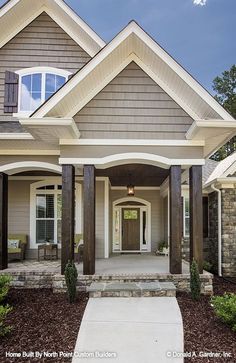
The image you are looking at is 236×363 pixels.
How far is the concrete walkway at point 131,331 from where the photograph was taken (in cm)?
462

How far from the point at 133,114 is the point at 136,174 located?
10.7 feet

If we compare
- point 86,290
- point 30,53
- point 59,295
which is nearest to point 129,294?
point 86,290

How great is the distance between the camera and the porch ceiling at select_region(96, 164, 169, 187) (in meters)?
9.42

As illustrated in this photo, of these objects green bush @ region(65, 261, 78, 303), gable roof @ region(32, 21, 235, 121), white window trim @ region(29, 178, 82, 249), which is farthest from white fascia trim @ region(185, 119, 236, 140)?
white window trim @ region(29, 178, 82, 249)

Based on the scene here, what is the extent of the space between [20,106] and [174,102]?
14.1ft

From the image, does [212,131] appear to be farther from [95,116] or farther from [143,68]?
[95,116]

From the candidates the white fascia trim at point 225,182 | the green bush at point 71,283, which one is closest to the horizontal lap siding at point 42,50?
the white fascia trim at point 225,182

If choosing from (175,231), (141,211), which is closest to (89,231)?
(175,231)

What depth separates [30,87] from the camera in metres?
9.28

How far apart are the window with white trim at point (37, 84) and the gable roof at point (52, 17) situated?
1.04m

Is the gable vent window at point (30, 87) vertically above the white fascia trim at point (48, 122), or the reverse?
the gable vent window at point (30, 87)

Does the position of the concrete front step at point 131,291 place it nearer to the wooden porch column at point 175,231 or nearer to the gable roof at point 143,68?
the wooden porch column at point 175,231

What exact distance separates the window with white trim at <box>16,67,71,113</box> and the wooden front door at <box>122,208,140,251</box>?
6348mm

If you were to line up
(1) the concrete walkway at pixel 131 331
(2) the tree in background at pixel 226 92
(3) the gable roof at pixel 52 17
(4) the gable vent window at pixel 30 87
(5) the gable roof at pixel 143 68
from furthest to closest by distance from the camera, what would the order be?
(2) the tree in background at pixel 226 92 → (4) the gable vent window at pixel 30 87 → (3) the gable roof at pixel 52 17 → (5) the gable roof at pixel 143 68 → (1) the concrete walkway at pixel 131 331
